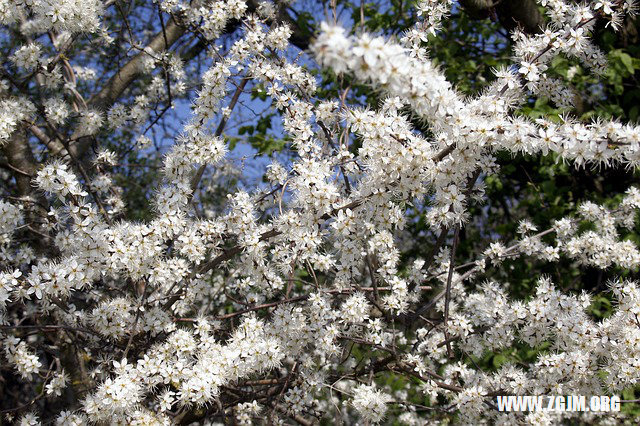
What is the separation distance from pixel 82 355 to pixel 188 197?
1318 mm

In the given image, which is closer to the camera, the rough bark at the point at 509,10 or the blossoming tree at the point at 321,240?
the blossoming tree at the point at 321,240

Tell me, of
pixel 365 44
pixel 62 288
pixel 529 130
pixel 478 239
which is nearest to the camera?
pixel 365 44

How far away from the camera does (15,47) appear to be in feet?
15.0

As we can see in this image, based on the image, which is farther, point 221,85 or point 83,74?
point 83,74

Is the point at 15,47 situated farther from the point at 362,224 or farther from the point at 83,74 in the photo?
the point at 362,224

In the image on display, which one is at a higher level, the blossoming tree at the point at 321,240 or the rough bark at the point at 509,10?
the rough bark at the point at 509,10

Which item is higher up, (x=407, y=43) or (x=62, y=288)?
(x=407, y=43)

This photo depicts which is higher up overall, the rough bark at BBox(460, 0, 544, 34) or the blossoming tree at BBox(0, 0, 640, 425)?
the rough bark at BBox(460, 0, 544, 34)

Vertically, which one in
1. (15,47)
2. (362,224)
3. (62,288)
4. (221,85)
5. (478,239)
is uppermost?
(15,47)

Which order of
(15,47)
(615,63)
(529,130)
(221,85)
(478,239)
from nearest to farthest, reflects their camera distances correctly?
(529,130), (221,85), (615,63), (15,47), (478,239)

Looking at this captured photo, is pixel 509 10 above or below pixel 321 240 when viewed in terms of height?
above

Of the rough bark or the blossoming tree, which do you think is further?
the rough bark

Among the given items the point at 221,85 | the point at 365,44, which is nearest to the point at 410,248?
the point at 221,85

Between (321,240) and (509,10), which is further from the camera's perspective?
(509,10)
